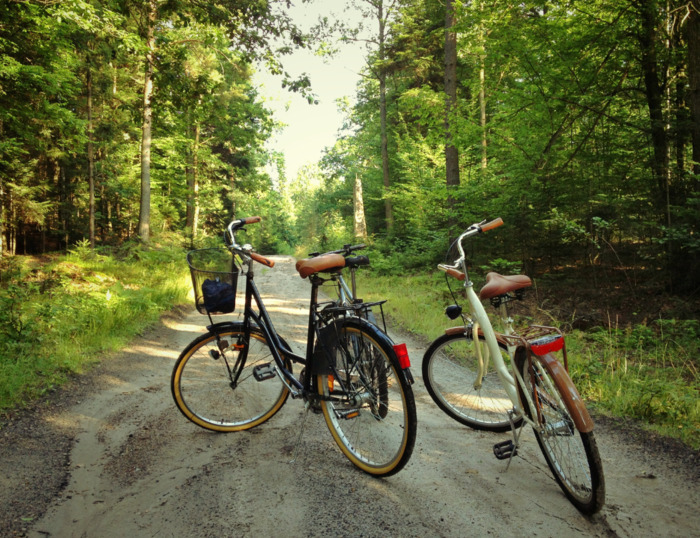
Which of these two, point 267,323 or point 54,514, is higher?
point 267,323

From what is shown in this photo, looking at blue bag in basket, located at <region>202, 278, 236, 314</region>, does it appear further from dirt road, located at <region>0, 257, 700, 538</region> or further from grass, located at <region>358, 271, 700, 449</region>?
grass, located at <region>358, 271, 700, 449</region>

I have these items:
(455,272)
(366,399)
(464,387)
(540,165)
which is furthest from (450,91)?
(366,399)

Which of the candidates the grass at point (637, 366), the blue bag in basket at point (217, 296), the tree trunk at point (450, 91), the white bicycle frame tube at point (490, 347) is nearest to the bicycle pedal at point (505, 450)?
the white bicycle frame tube at point (490, 347)

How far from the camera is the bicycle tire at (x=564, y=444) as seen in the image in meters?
2.17

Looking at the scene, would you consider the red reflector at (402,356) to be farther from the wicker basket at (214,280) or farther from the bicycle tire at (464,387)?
the wicker basket at (214,280)

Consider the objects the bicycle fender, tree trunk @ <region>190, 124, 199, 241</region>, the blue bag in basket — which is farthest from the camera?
tree trunk @ <region>190, 124, 199, 241</region>

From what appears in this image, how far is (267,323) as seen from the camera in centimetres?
328

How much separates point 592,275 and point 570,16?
4.68 metres

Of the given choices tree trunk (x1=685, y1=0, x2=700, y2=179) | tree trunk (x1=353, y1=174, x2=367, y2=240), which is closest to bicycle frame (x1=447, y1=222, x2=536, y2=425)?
tree trunk (x1=685, y1=0, x2=700, y2=179)

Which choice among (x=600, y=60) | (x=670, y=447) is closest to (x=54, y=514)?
(x=670, y=447)

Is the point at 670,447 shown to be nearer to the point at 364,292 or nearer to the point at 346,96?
the point at 364,292

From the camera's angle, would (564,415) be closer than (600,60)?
Yes

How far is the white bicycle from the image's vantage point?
2273 mm

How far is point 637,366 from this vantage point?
480cm
